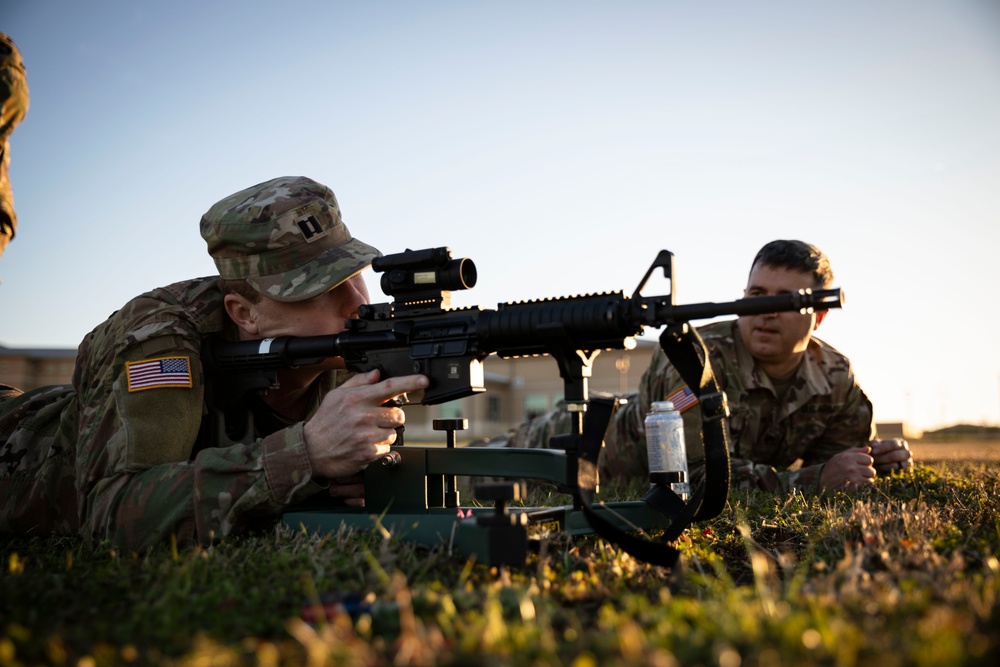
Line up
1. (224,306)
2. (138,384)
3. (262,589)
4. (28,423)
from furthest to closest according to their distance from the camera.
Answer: (28,423) → (224,306) → (138,384) → (262,589)

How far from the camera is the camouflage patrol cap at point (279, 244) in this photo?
396 centimetres

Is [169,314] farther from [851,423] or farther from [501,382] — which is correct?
[501,382]

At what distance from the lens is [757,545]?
10.2 feet

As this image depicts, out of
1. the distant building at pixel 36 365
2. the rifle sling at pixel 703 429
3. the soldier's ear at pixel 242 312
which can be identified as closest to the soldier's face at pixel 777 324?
the rifle sling at pixel 703 429

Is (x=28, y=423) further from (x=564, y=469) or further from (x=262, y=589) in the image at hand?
(x=564, y=469)

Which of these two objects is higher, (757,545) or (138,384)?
(138,384)

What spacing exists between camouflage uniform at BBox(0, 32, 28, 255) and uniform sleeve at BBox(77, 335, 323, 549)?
2555mm

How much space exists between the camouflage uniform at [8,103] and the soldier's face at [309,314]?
8.82 ft

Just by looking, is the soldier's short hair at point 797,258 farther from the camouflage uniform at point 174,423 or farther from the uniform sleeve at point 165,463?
the uniform sleeve at point 165,463

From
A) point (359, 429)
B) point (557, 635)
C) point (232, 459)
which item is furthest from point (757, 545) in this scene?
point (232, 459)

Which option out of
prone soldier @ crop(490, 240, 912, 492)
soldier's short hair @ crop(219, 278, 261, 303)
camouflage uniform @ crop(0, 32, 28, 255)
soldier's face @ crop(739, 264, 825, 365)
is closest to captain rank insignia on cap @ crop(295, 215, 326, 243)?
soldier's short hair @ crop(219, 278, 261, 303)

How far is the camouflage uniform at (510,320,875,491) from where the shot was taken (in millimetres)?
6039

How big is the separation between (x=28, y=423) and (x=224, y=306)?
147cm

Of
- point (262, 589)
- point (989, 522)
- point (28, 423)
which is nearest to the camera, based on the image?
point (262, 589)
